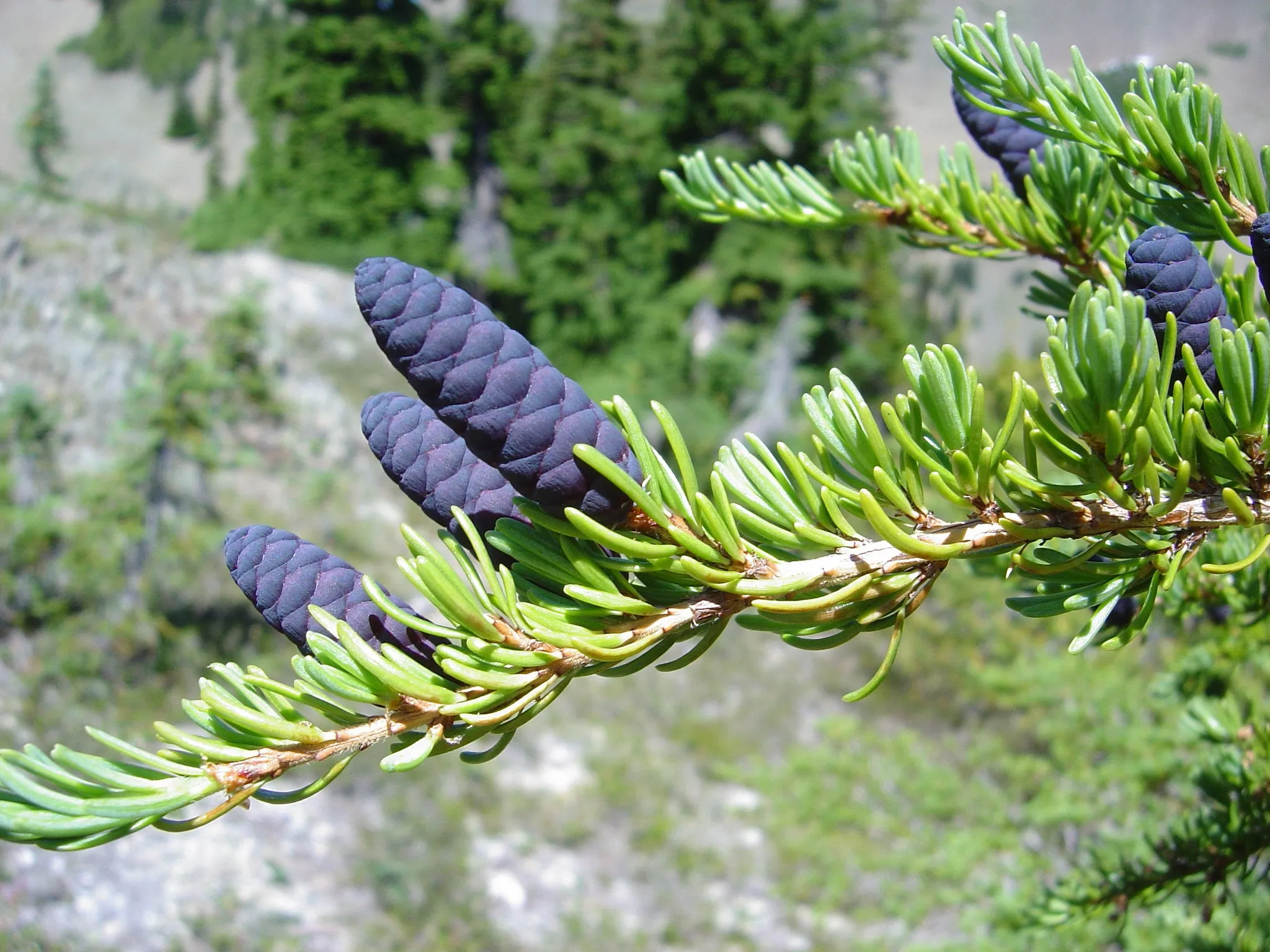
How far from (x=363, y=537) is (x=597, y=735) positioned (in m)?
1.72

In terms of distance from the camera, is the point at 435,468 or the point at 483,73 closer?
the point at 435,468

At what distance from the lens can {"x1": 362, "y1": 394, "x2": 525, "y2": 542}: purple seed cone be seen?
0.33 metres

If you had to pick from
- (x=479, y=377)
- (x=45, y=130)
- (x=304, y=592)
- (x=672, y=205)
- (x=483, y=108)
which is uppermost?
(x=479, y=377)

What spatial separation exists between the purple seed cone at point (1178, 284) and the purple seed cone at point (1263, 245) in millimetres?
19

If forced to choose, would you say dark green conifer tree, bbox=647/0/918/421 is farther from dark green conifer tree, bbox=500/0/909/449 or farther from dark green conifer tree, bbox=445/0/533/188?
dark green conifer tree, bbox=445/0/533/188

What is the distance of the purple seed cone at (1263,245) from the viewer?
12.9 inches

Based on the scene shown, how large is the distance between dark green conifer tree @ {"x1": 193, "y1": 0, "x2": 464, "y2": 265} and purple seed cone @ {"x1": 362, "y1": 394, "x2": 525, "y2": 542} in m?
7.55

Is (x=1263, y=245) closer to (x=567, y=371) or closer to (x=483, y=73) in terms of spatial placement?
(x=567, y=371)

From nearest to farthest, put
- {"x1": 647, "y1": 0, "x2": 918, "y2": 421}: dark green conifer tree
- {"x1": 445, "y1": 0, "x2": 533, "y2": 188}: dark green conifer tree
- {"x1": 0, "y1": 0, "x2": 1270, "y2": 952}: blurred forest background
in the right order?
1. {"x1": 0, "y1": 0, "x2": 1270, "y2": 952}: blurred forest background
2. {"x1": 647, "y1": 0, "x2": 918, "y2": 421}: dark green conifer tree
3. {"x1": 445, "y1": 0, "x2": 533, "y2": 188}: dark green conifer tree

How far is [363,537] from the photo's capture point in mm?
4699

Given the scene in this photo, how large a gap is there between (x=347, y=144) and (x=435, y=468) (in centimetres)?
827

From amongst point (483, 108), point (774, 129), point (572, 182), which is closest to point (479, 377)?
point (572, 182)

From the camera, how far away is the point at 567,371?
780 cm

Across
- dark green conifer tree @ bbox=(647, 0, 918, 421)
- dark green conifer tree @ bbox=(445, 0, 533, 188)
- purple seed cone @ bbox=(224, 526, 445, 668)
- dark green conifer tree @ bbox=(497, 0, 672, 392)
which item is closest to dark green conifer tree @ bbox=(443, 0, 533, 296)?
dark green conifer tree @ bbox=(445, 0, 533, 188)
